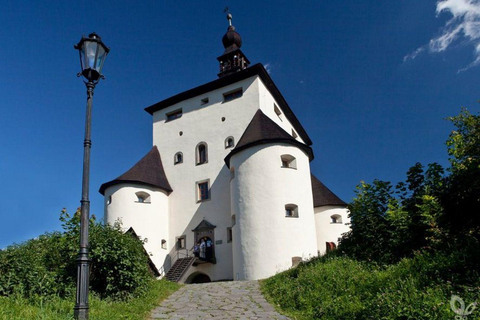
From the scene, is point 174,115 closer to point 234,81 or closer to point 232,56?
point 234,81

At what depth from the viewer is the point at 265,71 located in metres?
25.5

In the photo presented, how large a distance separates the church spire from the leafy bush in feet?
68.8

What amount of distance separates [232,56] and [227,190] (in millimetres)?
11795

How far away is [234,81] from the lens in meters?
26.3

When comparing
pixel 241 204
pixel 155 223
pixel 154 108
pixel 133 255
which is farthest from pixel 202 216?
pixel 133 255

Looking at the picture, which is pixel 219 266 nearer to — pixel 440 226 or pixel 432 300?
pixel 440 226

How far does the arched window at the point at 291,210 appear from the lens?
19.9 meters

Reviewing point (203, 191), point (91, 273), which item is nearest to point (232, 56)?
point (203, 191)

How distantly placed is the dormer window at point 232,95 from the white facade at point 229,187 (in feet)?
0.22

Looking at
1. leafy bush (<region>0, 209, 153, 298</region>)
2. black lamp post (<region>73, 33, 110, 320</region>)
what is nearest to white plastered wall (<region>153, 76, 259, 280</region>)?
leafy bush (<region>0, 209, 153, 298</region>)

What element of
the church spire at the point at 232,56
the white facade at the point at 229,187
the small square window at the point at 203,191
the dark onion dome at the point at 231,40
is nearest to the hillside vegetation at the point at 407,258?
the white facade at the point at 229,187

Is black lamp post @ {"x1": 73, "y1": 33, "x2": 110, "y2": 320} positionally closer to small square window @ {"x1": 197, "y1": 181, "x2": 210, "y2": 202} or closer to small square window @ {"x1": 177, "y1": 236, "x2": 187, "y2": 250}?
small square window @ {"x1": 197, "y1": 181, "x2": 210, "y2": 202}

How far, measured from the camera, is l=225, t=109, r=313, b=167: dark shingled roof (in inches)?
816

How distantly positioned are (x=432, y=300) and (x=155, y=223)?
19.3 meters
